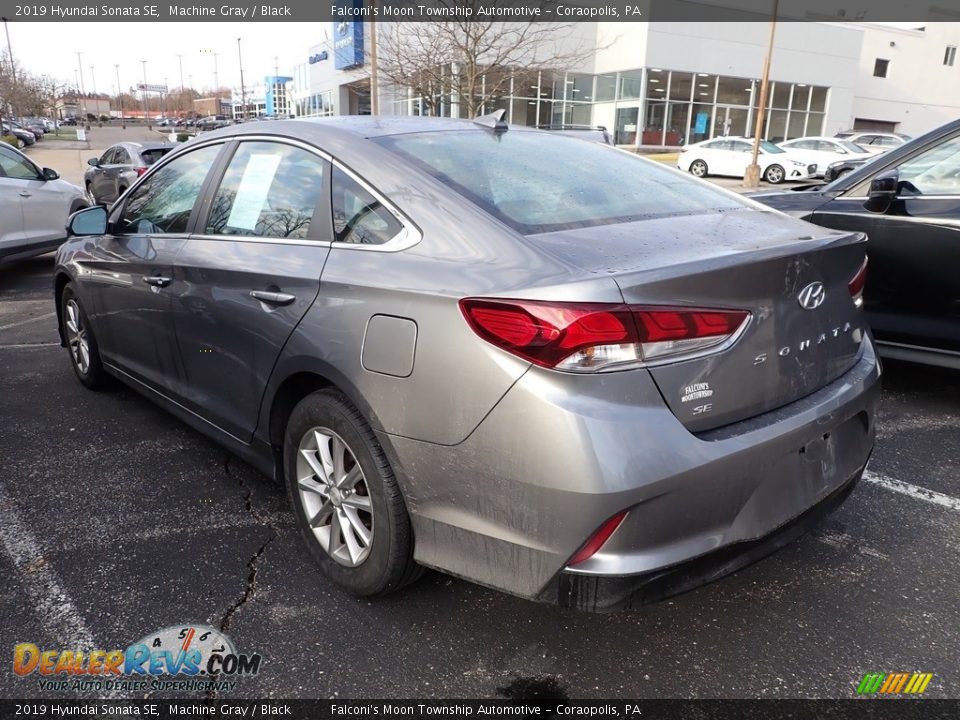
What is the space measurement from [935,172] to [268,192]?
387 cm

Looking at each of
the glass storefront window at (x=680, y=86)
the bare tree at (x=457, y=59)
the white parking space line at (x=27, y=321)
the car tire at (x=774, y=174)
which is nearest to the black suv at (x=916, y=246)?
the white parking space line at (x=27, y=321)

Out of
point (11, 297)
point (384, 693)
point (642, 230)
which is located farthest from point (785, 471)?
point (11, 297)

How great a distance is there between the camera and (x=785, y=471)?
2.11 m

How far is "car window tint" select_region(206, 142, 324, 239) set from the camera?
8.91 feet

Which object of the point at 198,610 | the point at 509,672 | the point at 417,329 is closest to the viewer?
the point at 417,329

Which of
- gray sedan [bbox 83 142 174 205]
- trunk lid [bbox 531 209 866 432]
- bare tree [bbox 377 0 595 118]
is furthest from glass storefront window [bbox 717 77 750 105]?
trunk lid [bbox 531 209 866 432]

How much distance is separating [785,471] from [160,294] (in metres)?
2.73

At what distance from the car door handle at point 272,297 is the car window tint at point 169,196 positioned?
0.87 meters

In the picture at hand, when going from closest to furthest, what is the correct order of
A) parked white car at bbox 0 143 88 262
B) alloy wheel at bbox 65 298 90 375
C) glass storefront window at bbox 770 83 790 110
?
alloy wheel at bbox 65 298 90 375, parked white car at bbox 0 143 88 262, glass storefront window at bbox 770 83 790 110

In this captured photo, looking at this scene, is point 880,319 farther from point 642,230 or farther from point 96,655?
point 96,655

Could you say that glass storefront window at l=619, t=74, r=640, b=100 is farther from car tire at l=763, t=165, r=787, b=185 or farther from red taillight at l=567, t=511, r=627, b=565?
red taillight at l=567, t=511, r=627, b=565

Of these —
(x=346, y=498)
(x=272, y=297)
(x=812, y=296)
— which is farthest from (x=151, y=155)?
(x=812, y=296)

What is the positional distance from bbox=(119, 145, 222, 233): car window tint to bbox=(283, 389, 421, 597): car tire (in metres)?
1.38

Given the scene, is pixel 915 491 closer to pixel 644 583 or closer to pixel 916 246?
pixel 916 246
